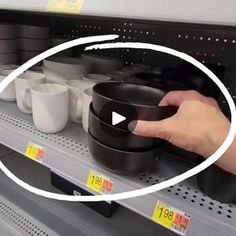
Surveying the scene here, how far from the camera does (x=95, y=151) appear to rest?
1.50ft

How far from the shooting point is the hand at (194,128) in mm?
A: 355

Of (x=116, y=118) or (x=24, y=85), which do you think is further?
(x=24, y=85)

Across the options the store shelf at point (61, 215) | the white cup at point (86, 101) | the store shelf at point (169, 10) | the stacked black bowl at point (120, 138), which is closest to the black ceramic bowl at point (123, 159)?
the stacked black bowl at point (120, 138)

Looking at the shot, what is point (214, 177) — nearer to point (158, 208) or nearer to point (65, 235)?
point (158, 208)

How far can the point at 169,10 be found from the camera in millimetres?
330

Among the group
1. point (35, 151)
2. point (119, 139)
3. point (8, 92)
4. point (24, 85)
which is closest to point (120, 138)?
point (119, 139)

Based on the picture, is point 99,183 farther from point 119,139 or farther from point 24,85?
point 24,85

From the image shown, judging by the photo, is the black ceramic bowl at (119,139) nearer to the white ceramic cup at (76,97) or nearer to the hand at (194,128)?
the hand at (194,128)

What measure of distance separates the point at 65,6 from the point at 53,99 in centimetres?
19

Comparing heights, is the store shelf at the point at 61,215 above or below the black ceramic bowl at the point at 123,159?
below

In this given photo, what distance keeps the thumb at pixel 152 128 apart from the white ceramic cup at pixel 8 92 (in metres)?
0.43

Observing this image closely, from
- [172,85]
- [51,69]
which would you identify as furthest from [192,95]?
[51,69]

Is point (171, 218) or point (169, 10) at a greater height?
point (169, 10)
